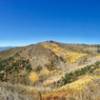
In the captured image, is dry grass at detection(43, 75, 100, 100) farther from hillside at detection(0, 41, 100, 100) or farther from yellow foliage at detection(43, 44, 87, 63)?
yellow foliage at detection(43, 44, 87, 63)

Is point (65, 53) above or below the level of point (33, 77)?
above

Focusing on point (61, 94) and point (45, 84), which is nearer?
point (61, 94)

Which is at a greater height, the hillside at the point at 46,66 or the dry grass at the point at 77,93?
the hillside at the point at 46,66

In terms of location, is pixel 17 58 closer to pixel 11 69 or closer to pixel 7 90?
pixel 11 69

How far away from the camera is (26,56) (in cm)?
10919

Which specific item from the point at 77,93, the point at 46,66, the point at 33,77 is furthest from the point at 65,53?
the point at 77,93

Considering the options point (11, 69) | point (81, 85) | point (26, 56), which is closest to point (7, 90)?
point (81, 85)

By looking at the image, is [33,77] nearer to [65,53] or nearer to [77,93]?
[65,53]

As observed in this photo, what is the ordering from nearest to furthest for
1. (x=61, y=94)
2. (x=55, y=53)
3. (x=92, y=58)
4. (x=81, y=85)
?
1. (x=61, y=94)
2. (x=81, y=85)
3. (x=92, y=58)
4. (x=55, y=53)

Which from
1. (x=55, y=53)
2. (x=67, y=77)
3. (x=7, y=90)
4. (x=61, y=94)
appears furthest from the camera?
(x=55, y=53)

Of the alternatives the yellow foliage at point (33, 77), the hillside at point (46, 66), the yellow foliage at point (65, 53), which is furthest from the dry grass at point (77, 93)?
the yellow foliage at point (65, 53)

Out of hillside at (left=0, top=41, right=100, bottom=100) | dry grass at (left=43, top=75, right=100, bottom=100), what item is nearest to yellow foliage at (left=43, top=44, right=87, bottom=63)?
hillside at (left=0, top=41, right=100, bottom=100)

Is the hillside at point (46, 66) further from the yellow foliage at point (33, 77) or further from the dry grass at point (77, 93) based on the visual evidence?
the dry grass at point (77, 93)

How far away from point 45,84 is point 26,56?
29633mm
